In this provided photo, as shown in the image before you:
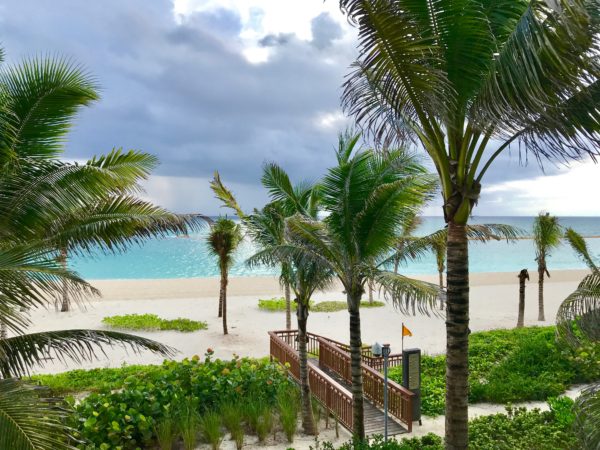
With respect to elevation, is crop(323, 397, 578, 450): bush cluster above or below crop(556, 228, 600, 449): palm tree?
below

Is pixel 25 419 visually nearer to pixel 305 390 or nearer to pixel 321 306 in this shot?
pixel 305 390

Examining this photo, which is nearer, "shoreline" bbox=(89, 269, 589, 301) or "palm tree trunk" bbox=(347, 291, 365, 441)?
"palm tree trunk" bbox=(347, 291, 365, 441)

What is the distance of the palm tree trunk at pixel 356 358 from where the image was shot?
26.8 feet

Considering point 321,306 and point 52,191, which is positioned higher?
point 52,191

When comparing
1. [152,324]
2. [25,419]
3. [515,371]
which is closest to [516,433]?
[515,371]

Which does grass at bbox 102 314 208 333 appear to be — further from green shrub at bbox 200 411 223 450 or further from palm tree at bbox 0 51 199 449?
palm tree at bbox 0 51 199 449

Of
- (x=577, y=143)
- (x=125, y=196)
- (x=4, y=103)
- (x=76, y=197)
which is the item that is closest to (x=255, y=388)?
(x=125, y=196)

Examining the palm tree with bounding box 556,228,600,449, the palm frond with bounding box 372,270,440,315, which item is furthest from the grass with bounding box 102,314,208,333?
the palm tree with bounding box 556,228,600,449

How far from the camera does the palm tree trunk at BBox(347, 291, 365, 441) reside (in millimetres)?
8180

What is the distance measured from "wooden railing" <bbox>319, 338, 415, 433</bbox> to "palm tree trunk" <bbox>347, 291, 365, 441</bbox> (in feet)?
6.41

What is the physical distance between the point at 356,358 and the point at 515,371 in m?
7.56

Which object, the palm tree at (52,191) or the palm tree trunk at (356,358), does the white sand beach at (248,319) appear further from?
the palm tree trunk at (356,358)

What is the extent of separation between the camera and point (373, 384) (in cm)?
1109

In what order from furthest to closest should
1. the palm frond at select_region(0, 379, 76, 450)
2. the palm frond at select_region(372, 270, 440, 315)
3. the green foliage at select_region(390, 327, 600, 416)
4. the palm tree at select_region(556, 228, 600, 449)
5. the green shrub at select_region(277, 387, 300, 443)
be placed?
the green foliage at select_region(390, 327, 600, 416) → the green shrub at select_region(277, 387, 300, 443) → the palm frond at select_region(372, 270, 440, 315) → the palm tree at select_region(556, 228, 600, 449) → the palm frond at select_region(0, 379, 76, 450)
